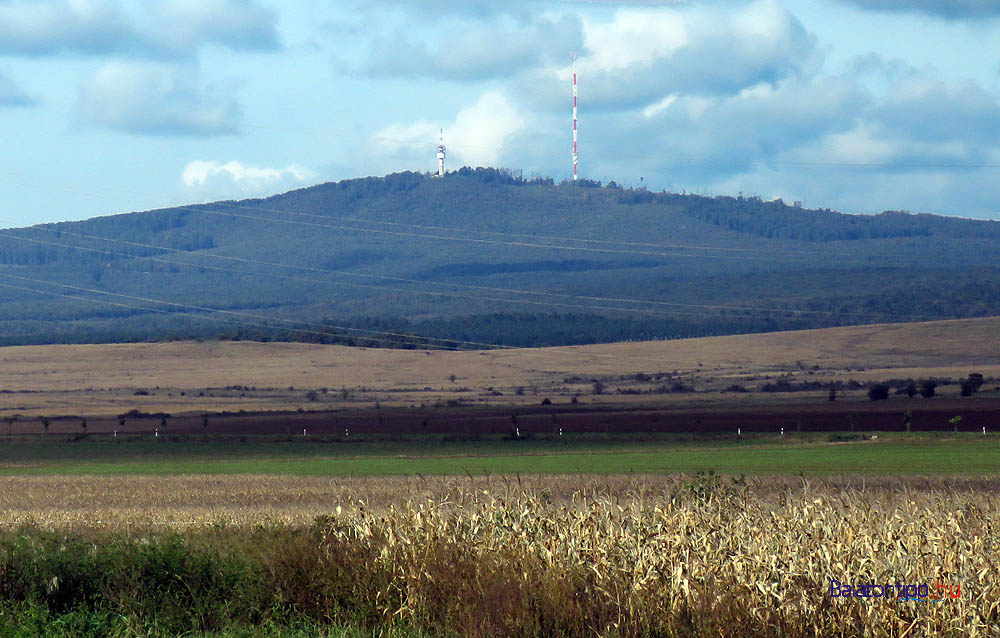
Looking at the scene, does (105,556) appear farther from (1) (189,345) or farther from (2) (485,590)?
(1) (189,345)

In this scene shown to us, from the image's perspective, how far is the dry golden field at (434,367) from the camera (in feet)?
414

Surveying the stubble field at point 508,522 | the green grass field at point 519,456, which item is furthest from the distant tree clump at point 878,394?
the green grass field at point 519,456

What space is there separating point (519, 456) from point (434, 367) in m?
101

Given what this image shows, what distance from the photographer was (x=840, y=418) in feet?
245

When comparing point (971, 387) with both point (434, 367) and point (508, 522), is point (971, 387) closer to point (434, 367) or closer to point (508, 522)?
point (434, 367)

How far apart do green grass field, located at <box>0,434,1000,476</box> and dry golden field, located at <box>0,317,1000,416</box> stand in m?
50.1

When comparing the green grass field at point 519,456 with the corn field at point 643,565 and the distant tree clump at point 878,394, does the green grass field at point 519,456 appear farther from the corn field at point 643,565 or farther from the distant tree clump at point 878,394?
the distant tree clump at point 878,394

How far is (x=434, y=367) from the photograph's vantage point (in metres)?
153

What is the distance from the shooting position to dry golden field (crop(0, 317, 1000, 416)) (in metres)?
126

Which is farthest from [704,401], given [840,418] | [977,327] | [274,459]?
[977,327]

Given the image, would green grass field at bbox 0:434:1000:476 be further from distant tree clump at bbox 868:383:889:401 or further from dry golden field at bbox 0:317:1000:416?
dry golden field at bbox 0:317:1000:416

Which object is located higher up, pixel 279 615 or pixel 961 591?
pixel 961 591

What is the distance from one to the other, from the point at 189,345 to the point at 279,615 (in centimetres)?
16342

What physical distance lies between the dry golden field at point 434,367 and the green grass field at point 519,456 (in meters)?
50.1
